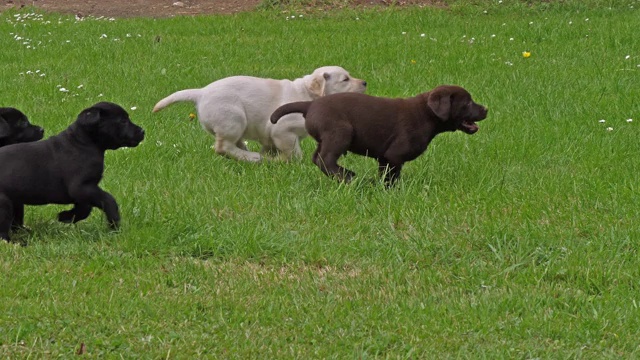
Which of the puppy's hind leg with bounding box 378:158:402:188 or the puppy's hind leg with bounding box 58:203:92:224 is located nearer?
the puppy's hind leg with bounding box 58:203:92:224

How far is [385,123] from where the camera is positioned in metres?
7.04

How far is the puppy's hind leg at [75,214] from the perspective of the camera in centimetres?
603

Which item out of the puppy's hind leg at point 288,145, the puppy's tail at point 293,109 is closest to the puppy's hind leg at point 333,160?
the puppy's tail at point 293,109

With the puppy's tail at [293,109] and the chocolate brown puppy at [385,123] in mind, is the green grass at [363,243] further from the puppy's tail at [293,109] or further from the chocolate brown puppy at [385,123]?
the puppy's tail at [293,109]

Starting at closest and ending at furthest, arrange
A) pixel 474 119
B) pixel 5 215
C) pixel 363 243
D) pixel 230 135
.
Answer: pixel 5 215 < pixel 363 243 < pixel 474 119 < pixel 230 135

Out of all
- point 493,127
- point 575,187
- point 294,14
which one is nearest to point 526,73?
point 493,127

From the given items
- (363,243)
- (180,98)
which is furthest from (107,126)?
(180,98)

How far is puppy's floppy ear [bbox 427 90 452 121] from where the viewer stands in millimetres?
6938

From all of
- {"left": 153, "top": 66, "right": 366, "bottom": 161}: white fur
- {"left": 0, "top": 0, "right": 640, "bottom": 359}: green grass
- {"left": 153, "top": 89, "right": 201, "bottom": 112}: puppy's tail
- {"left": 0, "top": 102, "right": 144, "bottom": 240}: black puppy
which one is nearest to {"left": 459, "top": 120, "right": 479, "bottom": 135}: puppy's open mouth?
{"left": 0, "top": 0, "right": 640, "bottom": 359}: green grass

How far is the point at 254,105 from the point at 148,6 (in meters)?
9.42

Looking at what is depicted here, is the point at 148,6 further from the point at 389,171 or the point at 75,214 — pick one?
the point at 75,214

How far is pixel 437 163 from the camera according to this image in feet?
25.5

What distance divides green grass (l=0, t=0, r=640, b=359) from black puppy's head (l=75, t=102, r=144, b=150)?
0.45 m

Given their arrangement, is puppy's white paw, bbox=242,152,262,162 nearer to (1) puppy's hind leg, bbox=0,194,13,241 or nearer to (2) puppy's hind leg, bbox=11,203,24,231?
(2) puppy's hind leg, bbox=11,203,24,231
